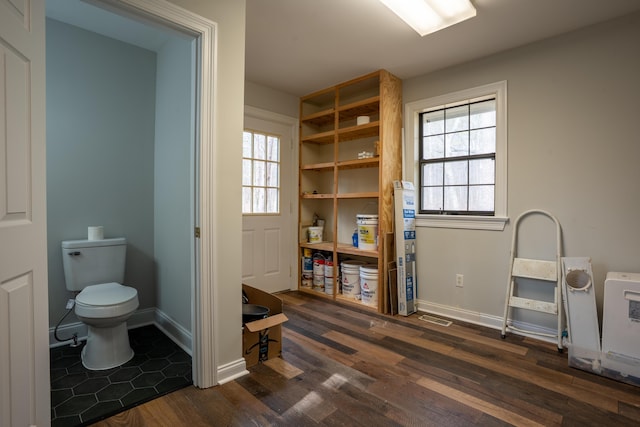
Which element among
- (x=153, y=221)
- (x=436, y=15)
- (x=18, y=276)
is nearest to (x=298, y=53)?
(x=436, y=15)

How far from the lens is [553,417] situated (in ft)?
5.33

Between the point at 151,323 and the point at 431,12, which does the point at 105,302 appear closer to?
the point at 151,323

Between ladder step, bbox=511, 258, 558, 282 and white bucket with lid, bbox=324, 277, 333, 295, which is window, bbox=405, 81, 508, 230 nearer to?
ladder step, bbox=511, 258, 558, 282

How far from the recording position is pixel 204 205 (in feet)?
5.97

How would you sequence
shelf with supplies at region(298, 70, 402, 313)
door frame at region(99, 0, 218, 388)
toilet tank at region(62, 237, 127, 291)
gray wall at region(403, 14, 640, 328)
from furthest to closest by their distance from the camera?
shelf with supplies at region(298, 70, 402, 313), toilet tank at region(62, 237, 127, 291), gray wall at region(403, 14, 640, 328), door frame at region(99, 0, 218, 388)

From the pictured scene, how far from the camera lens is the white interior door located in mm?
3602

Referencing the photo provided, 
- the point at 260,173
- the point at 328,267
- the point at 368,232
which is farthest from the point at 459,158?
the point at 260,173

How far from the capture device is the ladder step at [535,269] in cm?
249

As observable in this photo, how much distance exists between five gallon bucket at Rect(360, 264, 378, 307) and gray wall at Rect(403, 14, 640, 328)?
794 mm

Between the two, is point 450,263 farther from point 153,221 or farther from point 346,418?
point 153,221

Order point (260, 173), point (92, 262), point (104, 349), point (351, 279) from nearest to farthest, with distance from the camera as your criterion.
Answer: point (104, 349) → point (92, 262) → point (351, 279) → point (260, 173)

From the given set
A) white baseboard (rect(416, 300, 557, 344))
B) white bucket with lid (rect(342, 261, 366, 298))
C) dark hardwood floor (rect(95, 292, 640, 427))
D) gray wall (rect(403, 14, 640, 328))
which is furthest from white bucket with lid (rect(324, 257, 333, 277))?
gray wall (rect(403, 14, 640, 328))

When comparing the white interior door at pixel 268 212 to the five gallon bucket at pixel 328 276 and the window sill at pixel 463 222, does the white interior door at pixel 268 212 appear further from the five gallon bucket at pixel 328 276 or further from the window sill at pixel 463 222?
the window sill at pixel 463 222

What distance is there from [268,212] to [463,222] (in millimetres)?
2137
